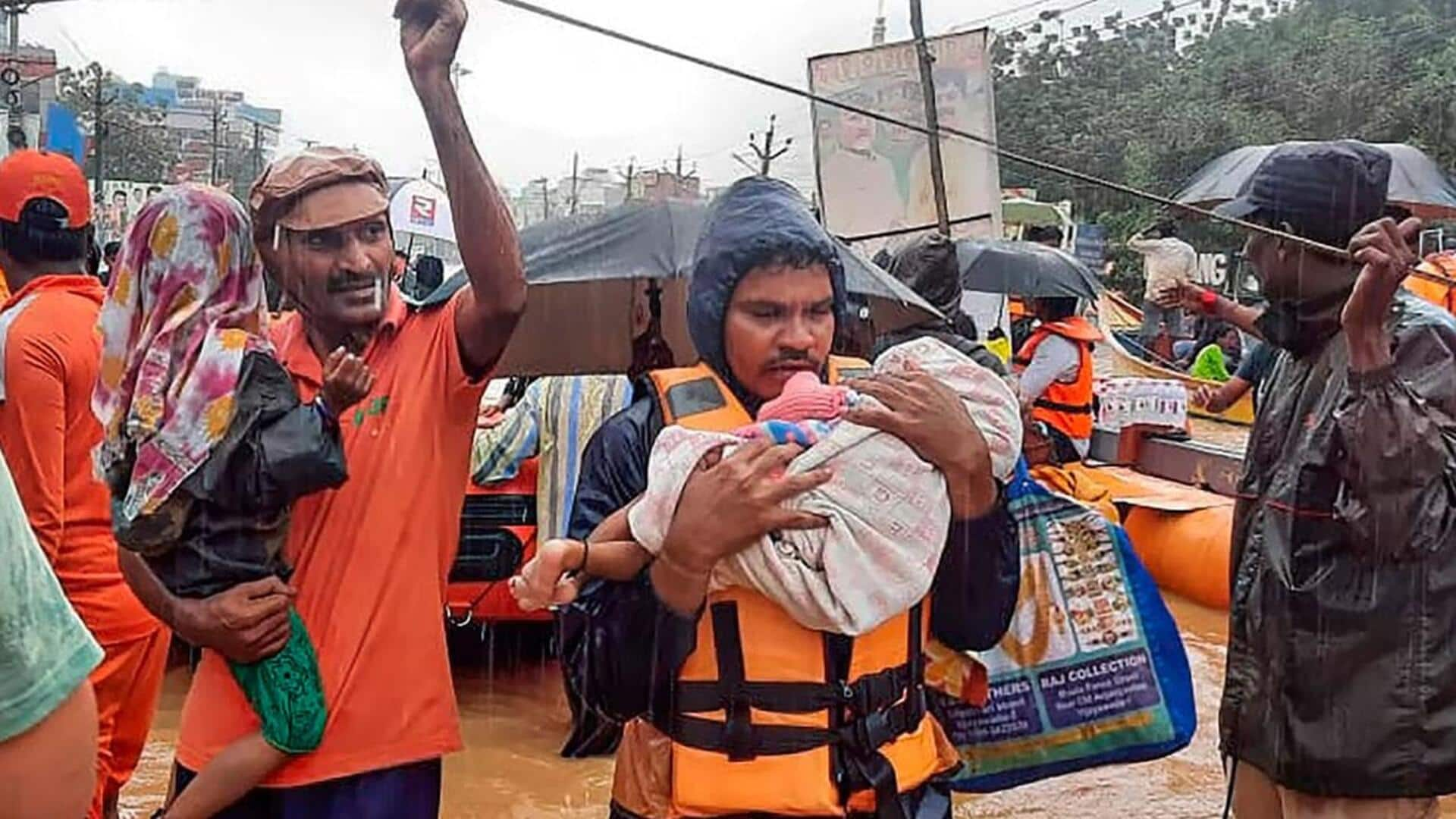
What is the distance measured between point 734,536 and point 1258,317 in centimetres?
185

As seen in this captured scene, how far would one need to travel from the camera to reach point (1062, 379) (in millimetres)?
7387

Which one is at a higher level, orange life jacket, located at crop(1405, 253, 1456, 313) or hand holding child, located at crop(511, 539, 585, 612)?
→ hand holding child, located at crop(511, 539, 585, 612)

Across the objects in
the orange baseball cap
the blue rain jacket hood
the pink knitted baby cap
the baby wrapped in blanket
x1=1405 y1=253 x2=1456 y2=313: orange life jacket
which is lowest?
x1=1405 y1=253 x2=1456 y2=313: orange life jacket

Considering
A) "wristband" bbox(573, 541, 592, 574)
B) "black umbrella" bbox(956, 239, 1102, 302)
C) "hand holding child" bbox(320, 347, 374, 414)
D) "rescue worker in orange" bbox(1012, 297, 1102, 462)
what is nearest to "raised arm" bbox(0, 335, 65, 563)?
"hand holding child" bbox(320, 347, 374, 414)

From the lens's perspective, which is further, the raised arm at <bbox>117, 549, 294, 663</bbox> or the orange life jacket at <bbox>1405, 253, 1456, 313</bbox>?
the orange life jacket at <bbox>1405, 253, 1456, 313</bbox>

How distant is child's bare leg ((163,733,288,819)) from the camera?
2475 mm

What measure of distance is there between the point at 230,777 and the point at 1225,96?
28170mm

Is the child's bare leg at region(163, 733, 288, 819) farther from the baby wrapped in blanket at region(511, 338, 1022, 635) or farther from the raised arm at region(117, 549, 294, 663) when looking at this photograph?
the baby wrapped in blanket at region(511, 338, 1022, 635)

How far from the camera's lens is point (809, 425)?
2.23 meters

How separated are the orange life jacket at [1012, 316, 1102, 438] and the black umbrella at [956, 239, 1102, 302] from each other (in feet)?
1.96

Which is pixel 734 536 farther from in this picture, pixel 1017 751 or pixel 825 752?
pixel 1017 751

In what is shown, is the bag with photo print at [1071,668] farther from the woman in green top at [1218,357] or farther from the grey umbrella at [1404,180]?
the woman in green top at [1218,357]

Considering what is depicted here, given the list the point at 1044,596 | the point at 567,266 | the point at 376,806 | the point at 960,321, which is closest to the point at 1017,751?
the point at 1044,596

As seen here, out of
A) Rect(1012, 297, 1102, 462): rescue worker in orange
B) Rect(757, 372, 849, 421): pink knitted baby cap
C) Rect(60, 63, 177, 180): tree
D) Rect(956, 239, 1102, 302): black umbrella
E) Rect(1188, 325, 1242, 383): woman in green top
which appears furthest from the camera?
Rect(60, 63, 177, 180): tree
